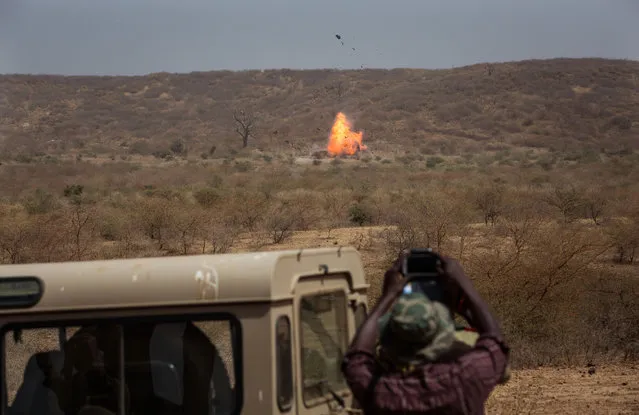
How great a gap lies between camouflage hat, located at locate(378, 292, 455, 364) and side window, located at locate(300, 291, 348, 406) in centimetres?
54

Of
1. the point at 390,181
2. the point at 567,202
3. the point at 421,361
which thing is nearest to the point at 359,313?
the point at 421,361

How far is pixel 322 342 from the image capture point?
4.10 m

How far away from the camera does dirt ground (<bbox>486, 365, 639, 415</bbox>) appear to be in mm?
8672

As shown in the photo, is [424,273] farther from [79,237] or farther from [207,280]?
[79,237]

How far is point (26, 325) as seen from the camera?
388cm

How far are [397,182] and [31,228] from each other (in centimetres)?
2542

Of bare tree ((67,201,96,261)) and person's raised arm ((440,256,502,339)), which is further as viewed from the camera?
bare tree ((67,201,96,261))

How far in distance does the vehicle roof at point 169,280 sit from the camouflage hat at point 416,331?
52 centimetres

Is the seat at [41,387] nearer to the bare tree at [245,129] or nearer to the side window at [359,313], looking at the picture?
the side window at [359,313]

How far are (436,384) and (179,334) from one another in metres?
1.18

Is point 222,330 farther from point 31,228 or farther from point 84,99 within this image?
point 84,99

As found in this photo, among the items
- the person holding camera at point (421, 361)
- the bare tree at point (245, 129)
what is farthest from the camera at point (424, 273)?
the bare tree at point (245, 129)

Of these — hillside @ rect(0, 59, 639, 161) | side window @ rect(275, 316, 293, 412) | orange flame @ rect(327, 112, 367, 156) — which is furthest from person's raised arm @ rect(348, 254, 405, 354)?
orange flame @ rect(327, 112, 367, 156)

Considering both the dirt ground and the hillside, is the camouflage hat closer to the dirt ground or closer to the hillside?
the dirt ground
